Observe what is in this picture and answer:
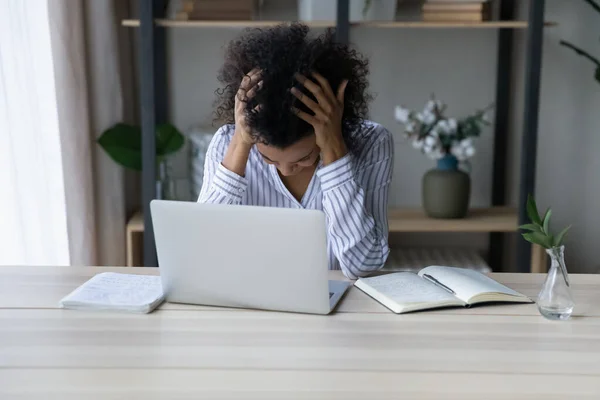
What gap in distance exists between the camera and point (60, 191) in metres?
2.56

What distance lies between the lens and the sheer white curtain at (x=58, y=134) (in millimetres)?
2363

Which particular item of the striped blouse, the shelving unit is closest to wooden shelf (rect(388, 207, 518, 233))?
the shelving unit

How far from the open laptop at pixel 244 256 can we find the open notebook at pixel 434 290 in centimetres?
13

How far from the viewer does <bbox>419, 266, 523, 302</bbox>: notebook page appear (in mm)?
1401

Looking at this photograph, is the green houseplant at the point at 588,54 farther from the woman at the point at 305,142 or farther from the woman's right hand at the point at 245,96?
the woman's right hand at the point at 245,96

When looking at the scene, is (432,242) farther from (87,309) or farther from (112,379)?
(112,379)

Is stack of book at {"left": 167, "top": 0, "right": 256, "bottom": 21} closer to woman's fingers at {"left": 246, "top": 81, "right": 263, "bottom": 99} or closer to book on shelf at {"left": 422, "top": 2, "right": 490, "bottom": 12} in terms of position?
book on shelf at {"left": 422, "top": 2, "right": 490, "bottom": 12}

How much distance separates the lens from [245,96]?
5.08ft

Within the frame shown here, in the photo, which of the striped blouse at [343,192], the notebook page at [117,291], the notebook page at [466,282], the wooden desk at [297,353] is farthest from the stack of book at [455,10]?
the notebook page at [117,291]

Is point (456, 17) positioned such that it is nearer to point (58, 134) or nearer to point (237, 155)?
point (237, 155)

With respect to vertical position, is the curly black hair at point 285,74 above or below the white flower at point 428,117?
above

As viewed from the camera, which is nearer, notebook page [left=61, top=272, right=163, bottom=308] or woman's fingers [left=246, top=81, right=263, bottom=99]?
notebook page [left=61, top=272, right=163, bottom=308]

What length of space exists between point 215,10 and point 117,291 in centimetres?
142

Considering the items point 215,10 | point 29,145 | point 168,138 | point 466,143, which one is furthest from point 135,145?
point 466,143
